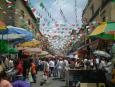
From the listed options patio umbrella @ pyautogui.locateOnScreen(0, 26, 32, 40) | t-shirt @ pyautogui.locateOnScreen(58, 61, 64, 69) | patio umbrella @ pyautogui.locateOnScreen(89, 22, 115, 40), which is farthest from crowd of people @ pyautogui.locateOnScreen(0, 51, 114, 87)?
patio umbrella @ pyautogui.locateOnScreen(89, 22, 115, 40)

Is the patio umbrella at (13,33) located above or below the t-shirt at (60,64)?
above

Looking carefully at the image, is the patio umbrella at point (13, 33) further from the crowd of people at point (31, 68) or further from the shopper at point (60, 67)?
the shopper at point (60, 67)

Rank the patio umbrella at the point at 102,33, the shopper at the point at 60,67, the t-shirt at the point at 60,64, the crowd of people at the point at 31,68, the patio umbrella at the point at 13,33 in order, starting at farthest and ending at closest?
the t-shirt at the point at 60,64
the shopper at the point at 60,67
the crowd of people at the point at 31,68
the patio umbrella at the point at 13,33
the patio umbrella at the point at 102,33

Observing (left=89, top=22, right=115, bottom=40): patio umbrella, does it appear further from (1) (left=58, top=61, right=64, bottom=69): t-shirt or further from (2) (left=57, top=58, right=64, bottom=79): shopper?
(1) (left=58, top=61, right=64, bottom=69): t-shirt

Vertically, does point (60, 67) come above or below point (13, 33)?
below

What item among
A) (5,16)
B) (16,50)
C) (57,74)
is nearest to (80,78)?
(16,50)

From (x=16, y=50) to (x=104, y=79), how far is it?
13969 mm

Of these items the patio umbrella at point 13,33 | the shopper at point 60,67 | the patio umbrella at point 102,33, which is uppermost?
the patio umbrella at point 13,33

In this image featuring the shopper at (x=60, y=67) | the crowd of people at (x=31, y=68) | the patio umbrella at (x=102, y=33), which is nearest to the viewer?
the patio umbrella at (x=102, y=33)

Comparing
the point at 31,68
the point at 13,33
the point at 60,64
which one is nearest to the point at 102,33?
the point at 13,33

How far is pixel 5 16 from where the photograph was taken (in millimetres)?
44156

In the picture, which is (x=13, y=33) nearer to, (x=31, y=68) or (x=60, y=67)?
(x=31, y=68)

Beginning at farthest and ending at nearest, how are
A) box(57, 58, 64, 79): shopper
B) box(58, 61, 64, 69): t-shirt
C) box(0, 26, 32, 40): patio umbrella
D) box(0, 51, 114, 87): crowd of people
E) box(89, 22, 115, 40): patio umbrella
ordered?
box(58, 61, 64, 69): t-shirt
box(57, 58, 64, 79): shopper
box(0, 51, 114, 87): crowd of people
box(0, 26, 32, 40): patio umbrella
box(89, 22, 115, 40): patio umbrella

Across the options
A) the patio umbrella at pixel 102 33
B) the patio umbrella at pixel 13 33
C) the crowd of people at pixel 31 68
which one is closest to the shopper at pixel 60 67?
the crowd of people at pixel 31 68
